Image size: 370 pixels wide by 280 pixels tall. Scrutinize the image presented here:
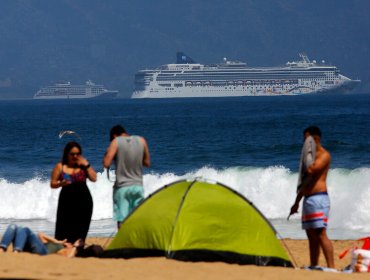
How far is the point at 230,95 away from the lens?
162625 mm

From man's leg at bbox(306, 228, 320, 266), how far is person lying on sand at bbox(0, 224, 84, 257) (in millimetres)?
2194

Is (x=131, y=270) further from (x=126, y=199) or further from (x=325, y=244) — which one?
(x=325, y=244)

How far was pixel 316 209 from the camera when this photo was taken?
10195mm

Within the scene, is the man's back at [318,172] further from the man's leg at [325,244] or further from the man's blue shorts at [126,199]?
the man's blue shorts at [126,199]

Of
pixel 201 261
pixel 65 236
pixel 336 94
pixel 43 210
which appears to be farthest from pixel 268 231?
pixel 336 94

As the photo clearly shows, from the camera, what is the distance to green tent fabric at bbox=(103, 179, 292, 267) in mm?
10625

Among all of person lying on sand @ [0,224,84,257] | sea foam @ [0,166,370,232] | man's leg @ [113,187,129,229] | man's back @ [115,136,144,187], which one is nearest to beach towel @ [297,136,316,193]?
man's back @ [115,136,144,187]

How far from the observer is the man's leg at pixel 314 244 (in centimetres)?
1035

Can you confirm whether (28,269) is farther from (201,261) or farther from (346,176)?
(346,176)

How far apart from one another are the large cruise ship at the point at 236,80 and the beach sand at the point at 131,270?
149 m

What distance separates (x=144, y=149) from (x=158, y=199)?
0.68m

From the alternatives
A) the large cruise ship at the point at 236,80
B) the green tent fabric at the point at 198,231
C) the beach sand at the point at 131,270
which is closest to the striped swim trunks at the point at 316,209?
the beach sand at the point at 131,270

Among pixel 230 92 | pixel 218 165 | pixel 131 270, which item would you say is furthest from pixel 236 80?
pixel 131 270

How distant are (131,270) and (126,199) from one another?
110cm
